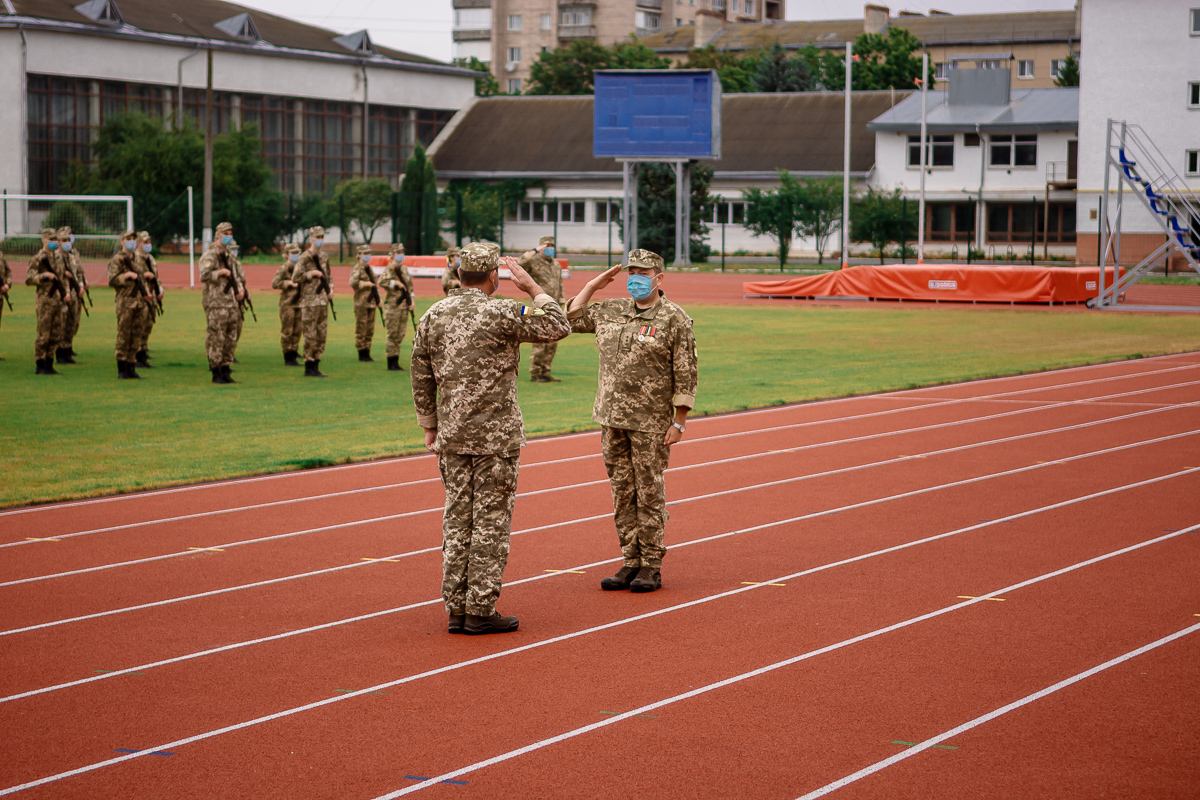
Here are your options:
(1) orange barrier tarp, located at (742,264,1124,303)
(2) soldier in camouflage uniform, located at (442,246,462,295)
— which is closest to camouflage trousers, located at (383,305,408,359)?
(2) soldier in camouflage uniform, located at (442,246,462,295)

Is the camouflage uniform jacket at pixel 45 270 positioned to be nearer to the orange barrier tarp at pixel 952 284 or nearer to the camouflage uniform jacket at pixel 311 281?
the camouflage uniform jacket at pixel 311 281

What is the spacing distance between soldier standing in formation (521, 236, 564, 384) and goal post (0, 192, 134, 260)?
88.2 feet

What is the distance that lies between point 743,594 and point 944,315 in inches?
1072

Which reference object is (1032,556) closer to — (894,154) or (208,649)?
(208,649)

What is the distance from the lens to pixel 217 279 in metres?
19.1

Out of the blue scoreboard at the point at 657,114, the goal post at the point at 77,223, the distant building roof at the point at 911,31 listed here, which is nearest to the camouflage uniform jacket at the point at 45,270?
the goal post at the point at 77,223

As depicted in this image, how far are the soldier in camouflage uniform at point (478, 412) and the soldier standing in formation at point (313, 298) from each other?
13.1 meters

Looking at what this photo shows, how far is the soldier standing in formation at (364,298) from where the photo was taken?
21578 millimetres

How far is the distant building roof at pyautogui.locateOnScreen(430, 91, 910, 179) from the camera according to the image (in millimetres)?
68188

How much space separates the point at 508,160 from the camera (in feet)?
243

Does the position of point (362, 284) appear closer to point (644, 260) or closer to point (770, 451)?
point (770, 451)

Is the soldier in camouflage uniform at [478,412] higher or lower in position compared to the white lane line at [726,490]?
higher

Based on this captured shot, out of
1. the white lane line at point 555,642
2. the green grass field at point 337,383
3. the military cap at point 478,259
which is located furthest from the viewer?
the green grass field at point 337,383

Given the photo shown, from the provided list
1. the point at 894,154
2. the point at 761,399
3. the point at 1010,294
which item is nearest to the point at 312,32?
the point at 894,154
